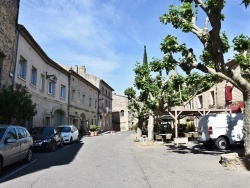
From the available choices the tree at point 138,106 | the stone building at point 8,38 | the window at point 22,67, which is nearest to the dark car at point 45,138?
the stone building at point 8,38

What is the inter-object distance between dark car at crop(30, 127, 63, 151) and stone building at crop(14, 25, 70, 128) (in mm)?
3798

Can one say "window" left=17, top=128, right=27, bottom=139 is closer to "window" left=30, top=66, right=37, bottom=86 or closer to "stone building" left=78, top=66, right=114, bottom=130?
"window" left=30, top=66, right=37, bottom=86

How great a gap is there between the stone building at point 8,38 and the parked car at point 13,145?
19.7ft

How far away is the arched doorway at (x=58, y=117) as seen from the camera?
26.5m

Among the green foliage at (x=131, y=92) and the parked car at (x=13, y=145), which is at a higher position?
the green foliage at (x=131, y=92)

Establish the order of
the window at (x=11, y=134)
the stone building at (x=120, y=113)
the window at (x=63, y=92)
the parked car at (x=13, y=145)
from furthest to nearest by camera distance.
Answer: the stone building at (x=120, y=113) → the window at (x=63, y=92) → the window at (x=11, y=134) → the parked car at (x=13, y=145)

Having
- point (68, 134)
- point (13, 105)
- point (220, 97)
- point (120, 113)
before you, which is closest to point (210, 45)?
point (13, 105)

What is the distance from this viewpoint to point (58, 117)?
27391 millimetres

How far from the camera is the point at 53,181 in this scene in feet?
22.9

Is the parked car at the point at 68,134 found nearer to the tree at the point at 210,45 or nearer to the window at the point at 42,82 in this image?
the window at the point at 42,82

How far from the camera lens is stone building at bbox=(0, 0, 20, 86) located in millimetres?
14695

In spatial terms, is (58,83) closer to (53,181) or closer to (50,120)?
(50,120)

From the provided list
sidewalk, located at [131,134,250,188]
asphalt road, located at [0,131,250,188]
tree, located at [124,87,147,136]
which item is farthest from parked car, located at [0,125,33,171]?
tree, located at [124,87,147,136]

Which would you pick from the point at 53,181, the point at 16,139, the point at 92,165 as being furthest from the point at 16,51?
the point at 53,181
